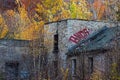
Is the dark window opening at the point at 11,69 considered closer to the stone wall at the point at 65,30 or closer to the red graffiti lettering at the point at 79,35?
the stone wall at the point at 65,30

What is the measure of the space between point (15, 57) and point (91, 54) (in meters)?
11.6

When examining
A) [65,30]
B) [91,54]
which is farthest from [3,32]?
[91,54]

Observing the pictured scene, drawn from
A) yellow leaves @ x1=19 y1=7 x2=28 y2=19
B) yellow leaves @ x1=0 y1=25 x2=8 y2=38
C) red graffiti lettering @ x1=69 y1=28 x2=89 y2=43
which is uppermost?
yellow leaves @ x1=19 y1=7 x2=28 y2=19

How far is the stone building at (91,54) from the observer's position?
31.3 metres

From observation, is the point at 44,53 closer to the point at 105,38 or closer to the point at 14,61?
the point at 14,61

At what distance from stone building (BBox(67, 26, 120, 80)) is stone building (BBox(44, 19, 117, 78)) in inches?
44.6

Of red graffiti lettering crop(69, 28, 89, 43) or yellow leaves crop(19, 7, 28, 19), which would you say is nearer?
red graffiti lettering crop(69, 28, 89, 43)

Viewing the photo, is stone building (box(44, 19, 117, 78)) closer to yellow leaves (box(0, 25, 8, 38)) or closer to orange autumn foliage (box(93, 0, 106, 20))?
yellow leaves (box(0, 25, 8, 38))

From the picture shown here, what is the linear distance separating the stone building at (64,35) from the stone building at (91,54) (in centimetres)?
113

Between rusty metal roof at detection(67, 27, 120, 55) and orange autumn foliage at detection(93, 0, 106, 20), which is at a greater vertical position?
orange autumn foliage at detection(93, 0, 106, 20)

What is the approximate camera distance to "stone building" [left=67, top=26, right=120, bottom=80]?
31297mm

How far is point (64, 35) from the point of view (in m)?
40.1

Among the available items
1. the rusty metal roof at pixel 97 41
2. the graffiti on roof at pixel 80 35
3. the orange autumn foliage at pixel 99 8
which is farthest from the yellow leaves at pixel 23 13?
the rusty metal roof at pixel 97 41

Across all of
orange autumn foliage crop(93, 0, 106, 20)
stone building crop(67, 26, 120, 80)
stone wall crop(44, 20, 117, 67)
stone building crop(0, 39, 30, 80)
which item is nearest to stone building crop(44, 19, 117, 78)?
stone wall crop(44, 20, 117, 67)
